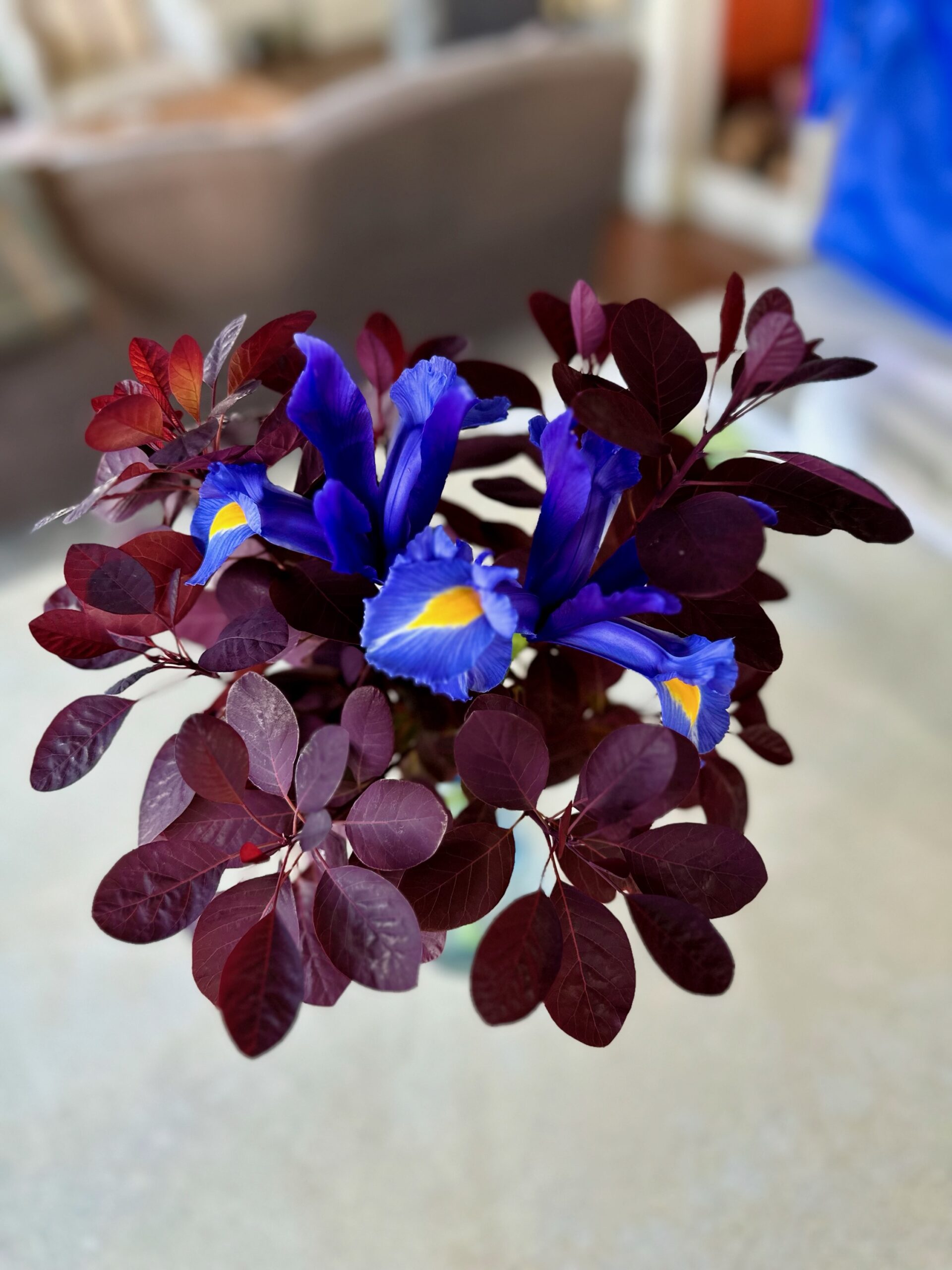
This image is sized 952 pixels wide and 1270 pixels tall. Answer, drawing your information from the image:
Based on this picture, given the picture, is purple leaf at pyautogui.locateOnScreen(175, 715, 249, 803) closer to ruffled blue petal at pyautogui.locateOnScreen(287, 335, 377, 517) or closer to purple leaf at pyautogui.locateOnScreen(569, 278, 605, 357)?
ruffled blue petal at pyautogui.locateOnScreen(287, 335, 377, 517)

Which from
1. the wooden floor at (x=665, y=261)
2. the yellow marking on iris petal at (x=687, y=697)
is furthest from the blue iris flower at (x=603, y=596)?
the wooden floor at (x=665, y=261)

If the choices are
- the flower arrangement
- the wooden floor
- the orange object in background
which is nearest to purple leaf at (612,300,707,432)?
the flower arrangement

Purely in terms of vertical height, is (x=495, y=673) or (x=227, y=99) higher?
(x=495, y=673)

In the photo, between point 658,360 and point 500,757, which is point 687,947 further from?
point 658,360

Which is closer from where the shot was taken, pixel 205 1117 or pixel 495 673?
pixel 495 673

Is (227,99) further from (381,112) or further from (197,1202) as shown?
(197,1202)

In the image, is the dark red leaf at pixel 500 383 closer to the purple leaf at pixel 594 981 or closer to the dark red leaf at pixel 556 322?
the dark red leaf at pixel 556 322

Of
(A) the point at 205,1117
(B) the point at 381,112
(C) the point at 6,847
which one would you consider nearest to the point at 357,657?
(A) the point at 205,1117
